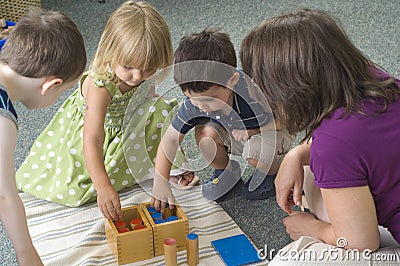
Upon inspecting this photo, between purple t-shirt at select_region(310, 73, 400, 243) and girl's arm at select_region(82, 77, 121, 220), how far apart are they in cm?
53

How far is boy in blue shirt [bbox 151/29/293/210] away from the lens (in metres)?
1.26

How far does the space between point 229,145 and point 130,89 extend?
0.28 meters

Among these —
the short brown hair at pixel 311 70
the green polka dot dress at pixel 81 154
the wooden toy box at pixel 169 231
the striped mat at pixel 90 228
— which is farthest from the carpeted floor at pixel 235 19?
the short brown hair at pixel 311 70

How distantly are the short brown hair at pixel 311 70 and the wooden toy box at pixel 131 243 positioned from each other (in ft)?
1.43

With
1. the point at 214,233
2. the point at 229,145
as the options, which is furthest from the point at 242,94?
the point at 214,233

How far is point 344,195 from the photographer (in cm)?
98

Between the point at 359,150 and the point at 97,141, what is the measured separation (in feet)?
2.16

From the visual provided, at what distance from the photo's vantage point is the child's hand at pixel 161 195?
1354 mm

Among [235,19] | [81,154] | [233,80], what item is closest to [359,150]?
[233,80]

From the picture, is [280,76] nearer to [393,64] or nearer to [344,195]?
[344,195]

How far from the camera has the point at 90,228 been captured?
4.62ft

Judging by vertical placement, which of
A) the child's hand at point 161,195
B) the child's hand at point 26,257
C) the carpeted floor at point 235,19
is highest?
the child's hand at point 26,257

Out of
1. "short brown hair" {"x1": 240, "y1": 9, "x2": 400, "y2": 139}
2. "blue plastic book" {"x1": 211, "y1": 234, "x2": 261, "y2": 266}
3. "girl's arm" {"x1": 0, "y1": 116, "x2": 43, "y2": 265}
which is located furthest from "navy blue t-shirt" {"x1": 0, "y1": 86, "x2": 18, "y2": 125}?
"blue plastic book" {"x1": 211, "y1": 234, "x2": 261, "y2": 266}

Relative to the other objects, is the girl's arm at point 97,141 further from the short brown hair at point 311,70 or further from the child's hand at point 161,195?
the short brown hair at point 311,70
